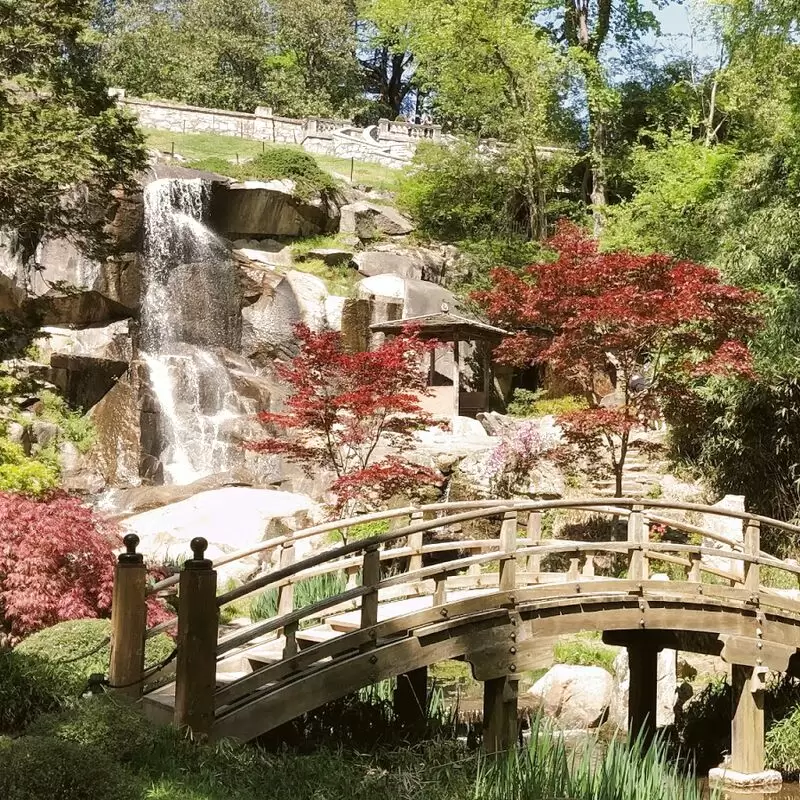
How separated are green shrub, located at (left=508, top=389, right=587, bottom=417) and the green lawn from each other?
12520 millimetres

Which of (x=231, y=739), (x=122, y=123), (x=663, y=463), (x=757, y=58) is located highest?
(x=757, y=58)

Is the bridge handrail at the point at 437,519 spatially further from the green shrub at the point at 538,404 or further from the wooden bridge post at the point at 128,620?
the green shrub at the point at 538,404

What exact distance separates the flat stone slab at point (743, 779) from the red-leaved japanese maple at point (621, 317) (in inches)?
224

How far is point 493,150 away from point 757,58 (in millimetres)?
11062

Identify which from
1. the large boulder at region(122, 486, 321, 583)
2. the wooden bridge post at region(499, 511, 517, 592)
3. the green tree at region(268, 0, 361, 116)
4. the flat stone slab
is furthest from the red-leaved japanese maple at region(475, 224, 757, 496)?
the green tree at region(268, 0, 361, 116)

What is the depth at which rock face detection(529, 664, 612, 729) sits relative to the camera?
11.5 meters

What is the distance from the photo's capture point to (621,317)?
14.7 meters

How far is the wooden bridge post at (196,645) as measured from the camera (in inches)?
268

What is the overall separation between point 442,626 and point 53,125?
26.9 feet

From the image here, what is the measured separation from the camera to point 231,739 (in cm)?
693

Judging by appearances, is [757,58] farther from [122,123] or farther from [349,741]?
[349,741]

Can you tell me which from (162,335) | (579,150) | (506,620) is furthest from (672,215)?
(506,620)

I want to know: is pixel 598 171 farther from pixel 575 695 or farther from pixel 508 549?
pixel 508 549

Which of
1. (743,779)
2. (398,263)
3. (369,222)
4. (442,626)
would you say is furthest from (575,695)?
(369,222)
